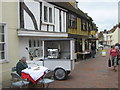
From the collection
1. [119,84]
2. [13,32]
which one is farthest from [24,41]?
[119,84]

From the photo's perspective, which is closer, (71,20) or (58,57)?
(58,57)

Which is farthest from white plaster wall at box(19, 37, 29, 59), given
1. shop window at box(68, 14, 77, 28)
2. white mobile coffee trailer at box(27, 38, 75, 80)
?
shop window at box(68, 14, 77, 28)

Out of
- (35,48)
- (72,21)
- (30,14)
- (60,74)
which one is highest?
(72,21)

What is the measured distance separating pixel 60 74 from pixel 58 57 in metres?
1.21

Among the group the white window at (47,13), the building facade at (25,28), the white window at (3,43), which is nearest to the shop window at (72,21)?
the building facade at (25,28)

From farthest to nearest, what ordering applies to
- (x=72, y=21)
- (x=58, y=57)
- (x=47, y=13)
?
(x=72, y=21) → (x=47, y=13) → (x=58, y=57)

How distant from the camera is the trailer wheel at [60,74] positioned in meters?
9.81

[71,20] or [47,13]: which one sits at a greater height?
[71,20]

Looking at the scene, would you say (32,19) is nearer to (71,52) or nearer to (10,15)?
(10,15)

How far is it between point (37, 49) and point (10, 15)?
374cm

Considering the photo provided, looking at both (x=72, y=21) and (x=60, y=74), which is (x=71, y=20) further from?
(x=60, y=74)

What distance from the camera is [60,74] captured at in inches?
388

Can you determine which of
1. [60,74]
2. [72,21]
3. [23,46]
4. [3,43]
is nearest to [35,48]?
[23,46]

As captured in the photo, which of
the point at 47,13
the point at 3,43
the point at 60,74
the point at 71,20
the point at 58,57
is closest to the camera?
the point at 3,43
